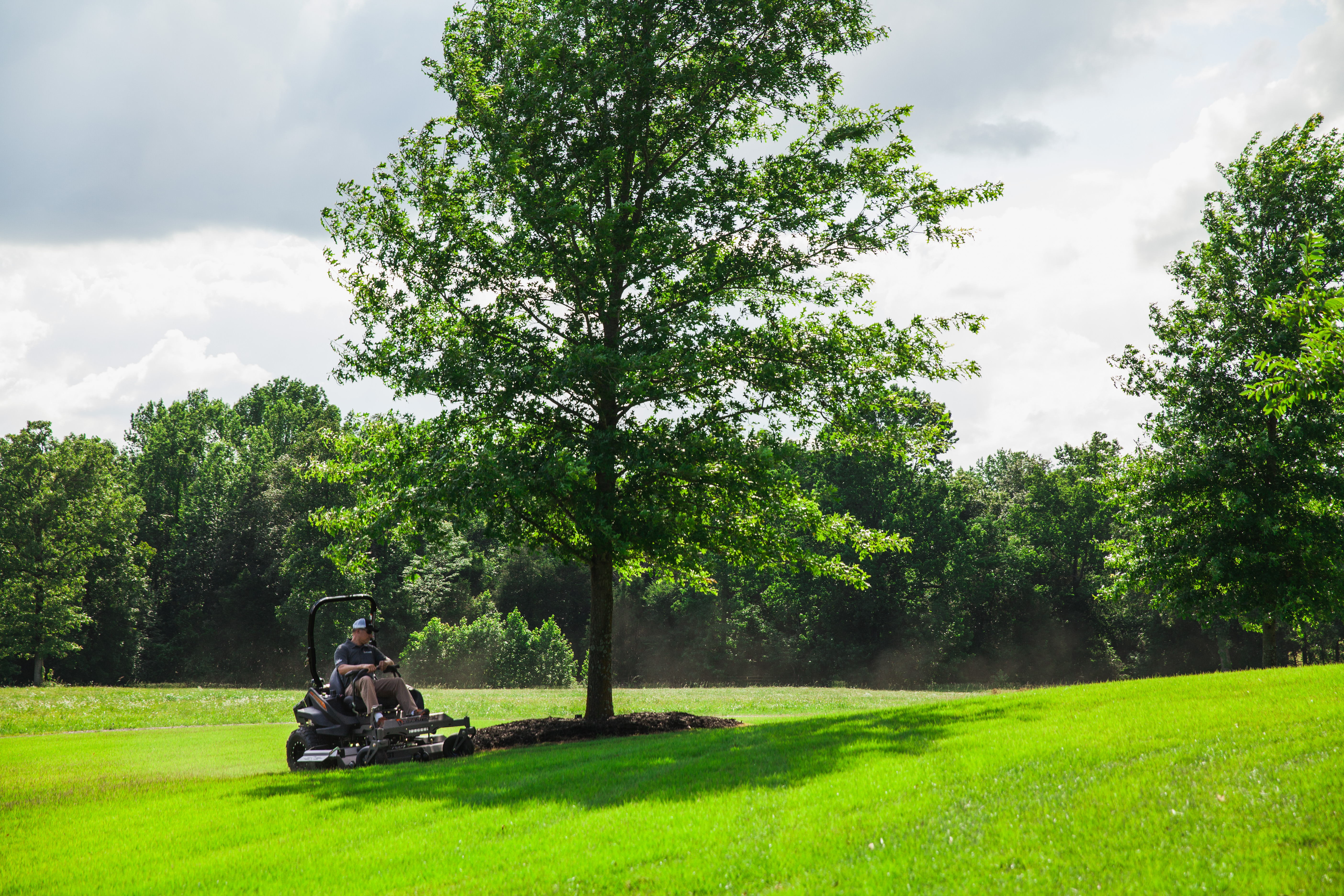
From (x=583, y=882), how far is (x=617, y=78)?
1323 cm

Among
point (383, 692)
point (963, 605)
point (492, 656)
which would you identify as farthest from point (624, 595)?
point (383, 692)

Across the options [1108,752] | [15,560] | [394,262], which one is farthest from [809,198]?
[15,560]

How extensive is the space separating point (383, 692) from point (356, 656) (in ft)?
2.26

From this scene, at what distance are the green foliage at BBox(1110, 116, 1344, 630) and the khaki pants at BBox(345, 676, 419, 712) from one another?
1855cm

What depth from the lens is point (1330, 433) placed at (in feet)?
63.2

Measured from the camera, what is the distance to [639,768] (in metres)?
10.1

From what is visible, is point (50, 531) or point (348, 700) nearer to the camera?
point (348, 700)

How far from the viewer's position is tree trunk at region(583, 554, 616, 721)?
1584 cm

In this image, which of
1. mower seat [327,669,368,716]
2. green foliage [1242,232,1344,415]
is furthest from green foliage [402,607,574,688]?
green foliage [1242,232,1344,415]

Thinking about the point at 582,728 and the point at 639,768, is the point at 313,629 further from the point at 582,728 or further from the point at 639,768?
the point at 639,768

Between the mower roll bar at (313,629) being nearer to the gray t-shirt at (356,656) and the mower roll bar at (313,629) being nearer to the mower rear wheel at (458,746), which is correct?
the gray t-shirt at (356,656)

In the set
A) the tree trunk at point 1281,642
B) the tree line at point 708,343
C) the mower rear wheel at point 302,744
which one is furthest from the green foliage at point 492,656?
the mower rear wheel at point 302,744

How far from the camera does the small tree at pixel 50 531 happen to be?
1741 inches

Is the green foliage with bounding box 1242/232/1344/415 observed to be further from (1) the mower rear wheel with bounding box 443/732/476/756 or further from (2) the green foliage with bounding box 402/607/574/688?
(2) the green foliage with bounding box 402/607/574/688
